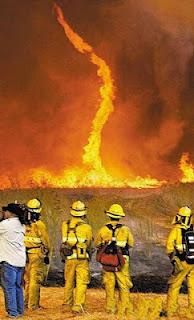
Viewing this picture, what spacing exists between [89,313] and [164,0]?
1417cm

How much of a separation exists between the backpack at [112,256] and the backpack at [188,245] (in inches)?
46.1

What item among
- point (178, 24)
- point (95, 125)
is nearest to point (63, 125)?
point (95, 125)

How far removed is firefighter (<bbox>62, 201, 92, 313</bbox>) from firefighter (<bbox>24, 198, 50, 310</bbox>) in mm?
524

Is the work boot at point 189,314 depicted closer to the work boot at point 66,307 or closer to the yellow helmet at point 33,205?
the work boot at point 66,307

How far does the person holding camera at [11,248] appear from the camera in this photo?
9617 millimetres

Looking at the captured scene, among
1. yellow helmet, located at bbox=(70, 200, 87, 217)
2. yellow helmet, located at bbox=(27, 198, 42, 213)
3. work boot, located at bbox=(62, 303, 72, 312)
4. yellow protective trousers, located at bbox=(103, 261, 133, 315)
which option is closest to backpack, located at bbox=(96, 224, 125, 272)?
yellow protective trousers, located at bbox=(103, 261, 133, 315)

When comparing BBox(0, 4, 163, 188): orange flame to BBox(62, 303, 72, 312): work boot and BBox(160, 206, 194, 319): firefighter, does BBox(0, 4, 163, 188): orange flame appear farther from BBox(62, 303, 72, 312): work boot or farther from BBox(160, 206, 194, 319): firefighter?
BBox(160, 206, 194, 319): firefighter

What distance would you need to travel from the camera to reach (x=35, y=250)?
1102cm

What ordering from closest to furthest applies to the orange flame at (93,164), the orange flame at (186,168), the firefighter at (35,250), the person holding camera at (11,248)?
1. the person holding camera at (11,248)
2. the firefighter at (35,250)
3. the orange flame at (93,164)
4. the orange flame at (186,168)

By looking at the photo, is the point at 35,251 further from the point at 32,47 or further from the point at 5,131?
the point at 32,47

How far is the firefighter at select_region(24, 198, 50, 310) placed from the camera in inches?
432

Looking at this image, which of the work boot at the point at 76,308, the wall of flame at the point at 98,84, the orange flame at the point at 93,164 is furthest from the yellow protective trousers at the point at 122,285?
the wall of flame at the point at 98,84

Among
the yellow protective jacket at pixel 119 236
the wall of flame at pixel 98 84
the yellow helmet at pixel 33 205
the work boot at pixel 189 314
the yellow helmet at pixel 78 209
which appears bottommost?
the work boot at pixel 189 314

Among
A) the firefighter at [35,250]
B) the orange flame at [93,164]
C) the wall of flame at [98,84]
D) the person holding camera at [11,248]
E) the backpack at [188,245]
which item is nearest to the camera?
the person holding camera at [11,248]
